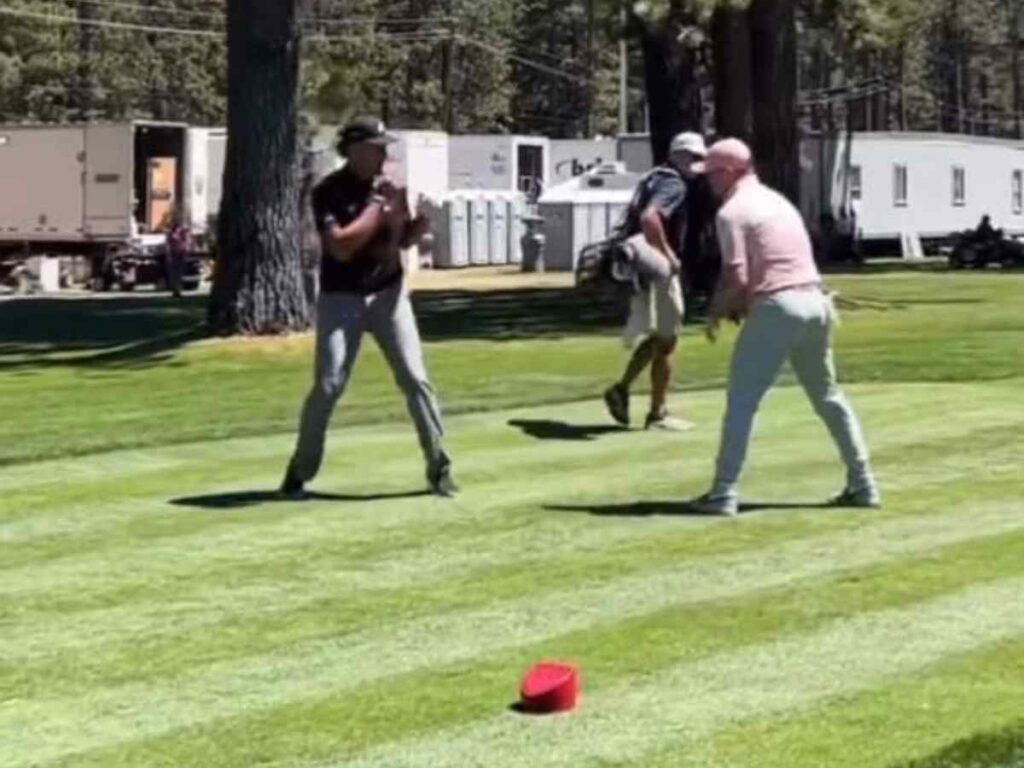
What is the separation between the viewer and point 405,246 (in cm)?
1109

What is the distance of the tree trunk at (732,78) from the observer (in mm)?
31531

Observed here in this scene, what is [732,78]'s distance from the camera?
3170 centimetres

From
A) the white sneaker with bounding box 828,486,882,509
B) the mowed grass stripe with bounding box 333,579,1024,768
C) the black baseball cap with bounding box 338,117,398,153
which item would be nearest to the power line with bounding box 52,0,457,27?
the black baseball cap with bounding box 338,117,398,153

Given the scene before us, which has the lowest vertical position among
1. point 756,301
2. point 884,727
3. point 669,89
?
point 884,727

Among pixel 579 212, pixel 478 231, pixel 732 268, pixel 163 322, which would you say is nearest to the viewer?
pixel 732 268

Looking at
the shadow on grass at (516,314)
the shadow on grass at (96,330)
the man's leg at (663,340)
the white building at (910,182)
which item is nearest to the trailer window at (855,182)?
the white building at (910,182)

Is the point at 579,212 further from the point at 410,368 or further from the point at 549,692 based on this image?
the point at 549,692

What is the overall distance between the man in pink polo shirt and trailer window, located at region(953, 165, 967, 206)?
2076 inches

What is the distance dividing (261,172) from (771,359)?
13.8m

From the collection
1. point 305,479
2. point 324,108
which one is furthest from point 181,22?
point 305,479

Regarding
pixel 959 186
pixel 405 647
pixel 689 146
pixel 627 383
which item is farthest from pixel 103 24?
pixel 405 647

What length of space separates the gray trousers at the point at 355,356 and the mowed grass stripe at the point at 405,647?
2112 millimetres

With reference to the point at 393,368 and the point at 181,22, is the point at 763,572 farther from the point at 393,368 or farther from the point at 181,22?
the point at 181,22

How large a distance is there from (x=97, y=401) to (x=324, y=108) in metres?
21.0
